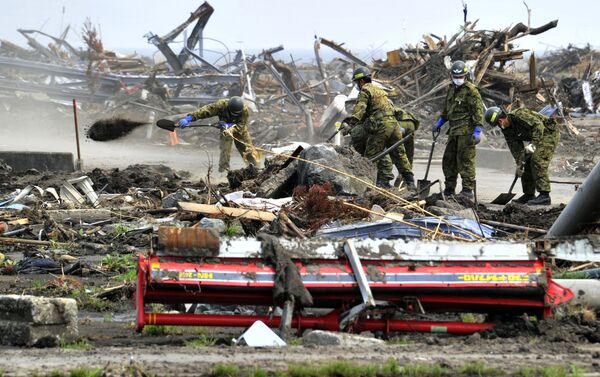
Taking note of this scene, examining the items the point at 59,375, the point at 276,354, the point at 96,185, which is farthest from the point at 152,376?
the point at 96,185

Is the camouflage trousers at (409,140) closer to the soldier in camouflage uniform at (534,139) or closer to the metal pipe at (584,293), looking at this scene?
the soldier in camouflage uniform at (534,139)

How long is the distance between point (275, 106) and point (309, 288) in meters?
21.2

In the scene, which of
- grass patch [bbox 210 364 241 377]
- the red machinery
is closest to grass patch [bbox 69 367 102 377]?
grass patch [bbox 210 364 241 377]

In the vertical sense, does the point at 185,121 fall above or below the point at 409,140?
above

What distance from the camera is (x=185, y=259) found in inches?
262

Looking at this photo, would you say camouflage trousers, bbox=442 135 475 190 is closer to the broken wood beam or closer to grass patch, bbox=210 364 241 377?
the broken wood beam

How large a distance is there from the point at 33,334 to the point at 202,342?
112cm

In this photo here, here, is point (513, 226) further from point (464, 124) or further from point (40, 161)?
point (40, 161)

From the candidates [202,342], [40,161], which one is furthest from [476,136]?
[202,342]

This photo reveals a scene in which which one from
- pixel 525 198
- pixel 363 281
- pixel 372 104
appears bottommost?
pixel 525 198

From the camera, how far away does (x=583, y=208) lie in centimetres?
971

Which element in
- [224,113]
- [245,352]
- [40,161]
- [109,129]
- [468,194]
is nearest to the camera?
[245,352]

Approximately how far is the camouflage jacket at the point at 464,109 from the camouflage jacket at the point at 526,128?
0.46 m

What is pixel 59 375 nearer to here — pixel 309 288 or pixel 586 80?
pixel 309 288
